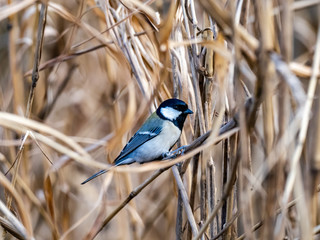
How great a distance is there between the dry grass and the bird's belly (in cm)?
13

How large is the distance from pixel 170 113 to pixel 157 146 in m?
0.28

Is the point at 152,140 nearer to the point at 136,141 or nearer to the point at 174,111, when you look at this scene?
the point at 136,141

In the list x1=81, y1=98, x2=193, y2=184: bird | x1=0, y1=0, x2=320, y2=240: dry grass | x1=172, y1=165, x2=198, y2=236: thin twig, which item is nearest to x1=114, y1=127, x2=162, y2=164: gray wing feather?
x1=81, y1=98, x2=193, y2=184: bird

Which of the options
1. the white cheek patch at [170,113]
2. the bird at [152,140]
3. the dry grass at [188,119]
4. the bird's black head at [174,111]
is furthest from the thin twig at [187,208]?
the bird at [152,140]

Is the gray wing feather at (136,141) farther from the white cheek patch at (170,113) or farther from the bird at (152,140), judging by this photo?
the white cheek patch at (170,113)

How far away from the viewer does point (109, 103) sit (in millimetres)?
2283

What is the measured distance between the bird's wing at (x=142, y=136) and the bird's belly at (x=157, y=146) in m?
0.03

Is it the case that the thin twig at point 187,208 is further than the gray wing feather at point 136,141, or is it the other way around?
the gray wing feather at point 136,141

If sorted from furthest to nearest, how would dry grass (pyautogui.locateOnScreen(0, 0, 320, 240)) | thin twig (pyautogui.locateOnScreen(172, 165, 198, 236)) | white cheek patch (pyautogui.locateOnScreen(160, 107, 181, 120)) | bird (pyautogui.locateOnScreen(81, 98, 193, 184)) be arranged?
bird (pyautogui.locateOnScreen(81, 98, 193, 184))
white cheek patch (pyautogui.locateOnScreen(160, 107, 181, 120))
thin twig (pyautogui.locateOnScreen(172, 165, 198, 236))
dry grass (pyautogui.locateOnScreen(0, 0, 320, 240))

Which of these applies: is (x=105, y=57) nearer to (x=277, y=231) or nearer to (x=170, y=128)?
(x=170, y=128)

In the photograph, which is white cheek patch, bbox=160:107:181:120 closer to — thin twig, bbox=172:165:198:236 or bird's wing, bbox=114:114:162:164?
bird's wing, bbox=114:114:162:164

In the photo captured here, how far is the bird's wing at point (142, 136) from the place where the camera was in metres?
2.04

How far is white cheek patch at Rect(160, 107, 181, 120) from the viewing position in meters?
1.79

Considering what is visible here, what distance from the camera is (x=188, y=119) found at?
1838 mm
